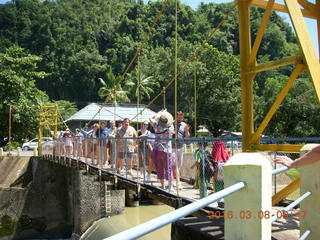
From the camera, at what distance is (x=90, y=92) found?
60.8 metres

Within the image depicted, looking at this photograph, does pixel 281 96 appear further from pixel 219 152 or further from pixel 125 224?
pixel 125 224

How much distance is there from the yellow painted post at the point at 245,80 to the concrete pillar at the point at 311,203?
810 mm

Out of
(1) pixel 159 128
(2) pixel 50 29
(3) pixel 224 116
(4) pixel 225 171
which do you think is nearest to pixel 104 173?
(1) pixel 159 128

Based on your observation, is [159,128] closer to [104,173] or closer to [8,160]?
[104,173]

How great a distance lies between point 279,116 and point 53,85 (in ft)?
158

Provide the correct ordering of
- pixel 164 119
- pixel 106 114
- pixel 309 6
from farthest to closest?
pixel 106 114 → pixel 164 119 → pixel 309 6

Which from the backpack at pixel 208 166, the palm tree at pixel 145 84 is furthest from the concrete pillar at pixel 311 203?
the palm tree at pixel 145 84

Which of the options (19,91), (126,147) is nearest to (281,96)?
(126,147)

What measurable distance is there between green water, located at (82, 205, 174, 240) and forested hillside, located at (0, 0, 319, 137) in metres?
8.57

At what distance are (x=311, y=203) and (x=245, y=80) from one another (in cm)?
130

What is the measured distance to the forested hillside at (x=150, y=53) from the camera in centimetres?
2584

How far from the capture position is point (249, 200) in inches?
65.6

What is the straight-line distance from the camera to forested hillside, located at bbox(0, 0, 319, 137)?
25844 mm

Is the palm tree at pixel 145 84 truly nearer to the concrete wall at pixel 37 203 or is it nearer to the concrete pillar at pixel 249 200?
the concrete wall at pixel 37 203
